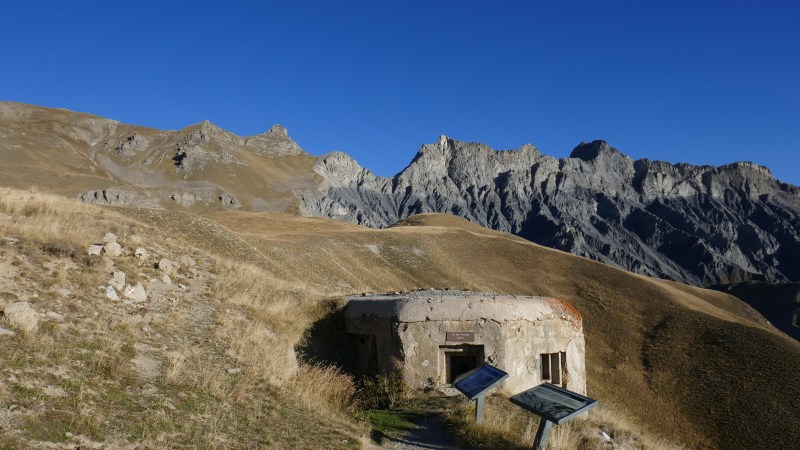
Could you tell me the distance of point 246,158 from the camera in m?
148

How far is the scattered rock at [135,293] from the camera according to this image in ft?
35.5

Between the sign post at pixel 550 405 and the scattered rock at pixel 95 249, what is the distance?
9.23 m

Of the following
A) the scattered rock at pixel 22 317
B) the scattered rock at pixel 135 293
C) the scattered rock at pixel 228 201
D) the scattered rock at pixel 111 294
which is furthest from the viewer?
the scattered rock at pixel 228 201

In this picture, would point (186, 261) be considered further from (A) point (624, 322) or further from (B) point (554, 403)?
(A) point (624, 322)

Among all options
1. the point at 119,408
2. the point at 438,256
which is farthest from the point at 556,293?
the point at 119,408

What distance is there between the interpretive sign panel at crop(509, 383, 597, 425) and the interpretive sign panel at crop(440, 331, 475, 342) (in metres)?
3.81

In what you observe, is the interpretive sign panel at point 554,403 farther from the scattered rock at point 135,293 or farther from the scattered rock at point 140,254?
the scattered rock at point 140,254

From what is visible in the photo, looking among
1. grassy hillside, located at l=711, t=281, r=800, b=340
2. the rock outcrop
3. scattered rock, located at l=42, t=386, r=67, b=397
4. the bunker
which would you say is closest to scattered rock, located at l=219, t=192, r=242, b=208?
the rock outcrop

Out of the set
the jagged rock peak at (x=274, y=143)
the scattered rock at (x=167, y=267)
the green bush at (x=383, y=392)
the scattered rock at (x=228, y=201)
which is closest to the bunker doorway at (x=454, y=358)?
the green bush at (x=383, y=392)

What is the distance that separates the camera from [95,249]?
38.9 feet

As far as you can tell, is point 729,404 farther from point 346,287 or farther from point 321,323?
point 321,323

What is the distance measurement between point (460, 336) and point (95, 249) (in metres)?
8.27

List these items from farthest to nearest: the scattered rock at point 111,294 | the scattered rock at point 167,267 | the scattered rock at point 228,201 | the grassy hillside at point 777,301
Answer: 1. the scattered rock at point 228,201
2. the grassy hillside at point 777,301
3. the scattered rock at point 167,267
4. the scattered rock at point 111,294

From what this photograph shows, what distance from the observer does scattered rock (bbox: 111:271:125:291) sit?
1084 centimetres
